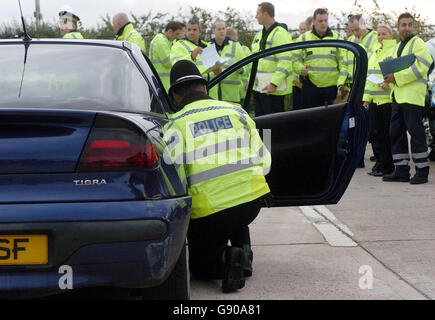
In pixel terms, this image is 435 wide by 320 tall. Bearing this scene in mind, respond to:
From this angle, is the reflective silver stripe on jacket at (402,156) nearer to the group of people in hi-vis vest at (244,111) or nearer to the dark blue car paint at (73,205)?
the group of people in hi-vis vest at (244,111)

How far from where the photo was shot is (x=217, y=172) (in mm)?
4168

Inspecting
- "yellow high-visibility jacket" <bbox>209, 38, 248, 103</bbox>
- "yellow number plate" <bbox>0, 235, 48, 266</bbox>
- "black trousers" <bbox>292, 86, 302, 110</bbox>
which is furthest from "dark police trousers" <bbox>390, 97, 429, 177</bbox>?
"yellow number plate" <bbox>0, 235, 48, 266</bbox>

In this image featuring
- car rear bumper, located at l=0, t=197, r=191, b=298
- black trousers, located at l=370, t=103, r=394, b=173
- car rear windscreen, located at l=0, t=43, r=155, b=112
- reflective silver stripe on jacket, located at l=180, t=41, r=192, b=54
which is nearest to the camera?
car rear bumper, located at l=0, t=197, r=191, b=298

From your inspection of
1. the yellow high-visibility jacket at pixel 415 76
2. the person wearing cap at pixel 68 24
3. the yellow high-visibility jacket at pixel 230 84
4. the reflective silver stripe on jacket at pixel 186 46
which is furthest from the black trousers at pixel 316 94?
the person wearing cap at pixel 68 24

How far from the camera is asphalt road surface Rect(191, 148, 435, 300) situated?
4.34 m

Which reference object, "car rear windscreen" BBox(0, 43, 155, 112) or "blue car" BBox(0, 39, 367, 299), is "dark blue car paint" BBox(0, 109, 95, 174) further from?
"car rear windscreen" BBox(0, 43, 155, 112)

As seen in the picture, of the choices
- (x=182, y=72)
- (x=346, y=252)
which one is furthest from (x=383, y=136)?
(x=182, y=72)

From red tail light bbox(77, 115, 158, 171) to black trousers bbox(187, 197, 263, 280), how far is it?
109 centimetres

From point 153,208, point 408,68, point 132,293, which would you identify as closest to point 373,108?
point 408,68

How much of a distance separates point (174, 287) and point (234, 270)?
70 centimetres

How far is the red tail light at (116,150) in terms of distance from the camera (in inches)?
124

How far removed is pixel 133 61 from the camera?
4125 millimetres
